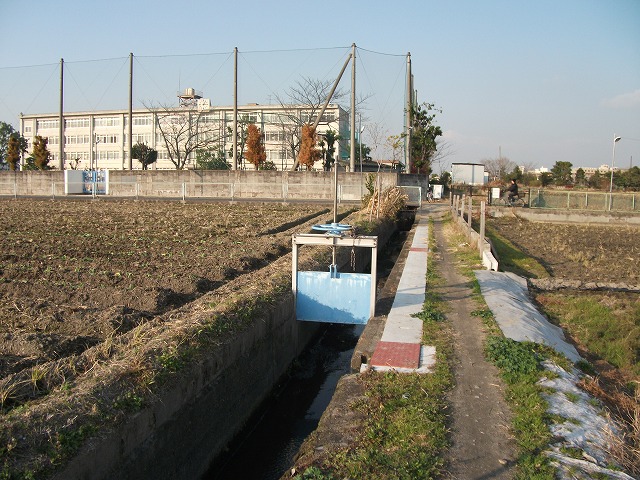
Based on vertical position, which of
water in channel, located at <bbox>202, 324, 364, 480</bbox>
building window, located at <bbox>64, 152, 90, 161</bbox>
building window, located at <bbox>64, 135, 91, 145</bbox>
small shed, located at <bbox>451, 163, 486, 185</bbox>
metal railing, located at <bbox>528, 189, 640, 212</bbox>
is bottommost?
water in channel, located at <bbox>202, 324, 364, 480</bbox>

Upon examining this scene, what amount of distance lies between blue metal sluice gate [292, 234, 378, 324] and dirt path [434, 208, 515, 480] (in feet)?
4.09

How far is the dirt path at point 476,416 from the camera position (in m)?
4.05

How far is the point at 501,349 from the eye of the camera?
6.46 meters

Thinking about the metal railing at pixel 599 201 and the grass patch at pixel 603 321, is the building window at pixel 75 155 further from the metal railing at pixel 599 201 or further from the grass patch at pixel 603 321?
Result: the grass patch at pixel 603 321

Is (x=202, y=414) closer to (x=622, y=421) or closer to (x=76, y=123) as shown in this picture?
(x=622, y=421)

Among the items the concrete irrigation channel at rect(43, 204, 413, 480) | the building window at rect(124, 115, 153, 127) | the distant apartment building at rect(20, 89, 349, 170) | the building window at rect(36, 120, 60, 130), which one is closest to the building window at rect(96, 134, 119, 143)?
the distant apartment building at rect(20, 89, 349, 170)

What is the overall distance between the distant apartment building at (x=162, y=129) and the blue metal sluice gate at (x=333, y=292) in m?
50.1

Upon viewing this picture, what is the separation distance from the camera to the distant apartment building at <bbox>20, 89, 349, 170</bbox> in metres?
61.7

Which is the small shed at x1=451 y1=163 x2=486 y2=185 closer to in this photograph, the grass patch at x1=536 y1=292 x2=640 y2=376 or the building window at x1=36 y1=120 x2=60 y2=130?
the grass patch at x1=536 y1=292 x2=640 y2=376

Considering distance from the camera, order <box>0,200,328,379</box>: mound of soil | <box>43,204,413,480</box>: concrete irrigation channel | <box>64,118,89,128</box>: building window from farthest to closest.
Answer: <box>64,118,89,128</box>: building window < <box>0,200,328,379</box>: mound of soil < <box>43,204,413,480</box>: concrete irrigation channel

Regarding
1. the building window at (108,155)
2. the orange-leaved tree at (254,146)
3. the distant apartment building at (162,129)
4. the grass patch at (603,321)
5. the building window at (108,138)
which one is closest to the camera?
the grass patch at (603,321)

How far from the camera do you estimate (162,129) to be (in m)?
62.3

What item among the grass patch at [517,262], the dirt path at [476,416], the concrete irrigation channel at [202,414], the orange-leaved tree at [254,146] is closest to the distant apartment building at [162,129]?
the orange-leaved tree at [254,146]

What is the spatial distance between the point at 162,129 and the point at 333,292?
191ft
